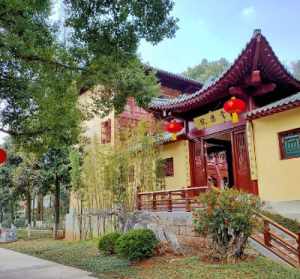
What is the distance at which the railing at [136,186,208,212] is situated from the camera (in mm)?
8422

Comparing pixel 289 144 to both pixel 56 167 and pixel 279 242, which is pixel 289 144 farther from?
pixel 56 167

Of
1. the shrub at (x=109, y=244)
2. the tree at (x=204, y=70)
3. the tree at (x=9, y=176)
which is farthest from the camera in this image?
the tree at (x=204, y=70)

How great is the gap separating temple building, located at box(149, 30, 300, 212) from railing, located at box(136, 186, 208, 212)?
984 mm

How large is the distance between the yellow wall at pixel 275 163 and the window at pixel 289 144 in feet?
0.29

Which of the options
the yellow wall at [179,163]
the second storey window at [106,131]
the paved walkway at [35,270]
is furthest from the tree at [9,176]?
the paved walkway at [35,270]

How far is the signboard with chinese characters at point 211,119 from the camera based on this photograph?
31.9 feet

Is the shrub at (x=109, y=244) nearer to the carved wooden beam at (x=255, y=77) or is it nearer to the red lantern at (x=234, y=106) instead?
the red lantern at (x=234, y=106)

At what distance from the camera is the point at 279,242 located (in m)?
6.08

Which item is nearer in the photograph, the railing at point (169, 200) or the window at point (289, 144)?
the window at point (289, 144)

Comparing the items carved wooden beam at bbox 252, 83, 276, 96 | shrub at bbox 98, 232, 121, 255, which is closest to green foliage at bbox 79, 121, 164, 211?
shrub at bbox 98, 232, 121, 255

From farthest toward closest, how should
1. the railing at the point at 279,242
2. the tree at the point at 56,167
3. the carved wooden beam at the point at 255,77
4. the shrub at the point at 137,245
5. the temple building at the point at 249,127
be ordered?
the tree at the point at 56,167 → the carved wooden beam at the point at 255,77 → the temple building at the point at 249,127 → the shrub at the point at 137,245 → the railing at the point at 279,242

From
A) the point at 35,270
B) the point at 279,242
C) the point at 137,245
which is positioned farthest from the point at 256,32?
the point at 35,270

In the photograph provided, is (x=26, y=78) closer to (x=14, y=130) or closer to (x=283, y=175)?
(x=14, y=130)

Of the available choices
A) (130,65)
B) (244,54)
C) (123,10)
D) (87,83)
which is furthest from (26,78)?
(244,54)
